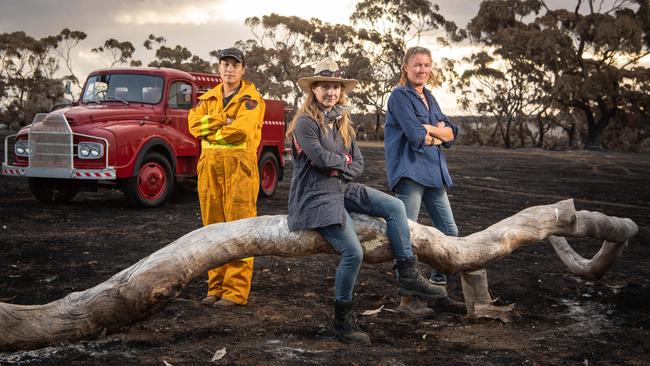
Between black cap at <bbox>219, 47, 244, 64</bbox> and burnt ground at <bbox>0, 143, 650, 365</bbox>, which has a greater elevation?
black cap at <bbox>219, 47, 244, 64</bbox>

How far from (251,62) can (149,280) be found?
50692mm

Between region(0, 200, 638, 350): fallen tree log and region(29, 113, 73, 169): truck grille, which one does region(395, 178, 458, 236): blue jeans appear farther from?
region(29, 113, 73, 169): truck grille

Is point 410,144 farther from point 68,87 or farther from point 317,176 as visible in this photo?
point 68,87

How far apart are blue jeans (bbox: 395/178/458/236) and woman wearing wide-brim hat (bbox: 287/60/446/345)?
0.62m

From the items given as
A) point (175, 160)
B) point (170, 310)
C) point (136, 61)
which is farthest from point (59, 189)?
point (136, 61)

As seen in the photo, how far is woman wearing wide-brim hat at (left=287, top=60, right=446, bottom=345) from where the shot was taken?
4.39 metres

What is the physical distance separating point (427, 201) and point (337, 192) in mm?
1285

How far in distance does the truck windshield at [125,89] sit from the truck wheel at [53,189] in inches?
56.1

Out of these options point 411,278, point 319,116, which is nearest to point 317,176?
point 319,116

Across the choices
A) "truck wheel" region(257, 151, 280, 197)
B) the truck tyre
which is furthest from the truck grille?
"truck wheel" region(257, 151, 280, 197)

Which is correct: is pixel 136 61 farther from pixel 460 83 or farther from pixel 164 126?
pixel 164 126

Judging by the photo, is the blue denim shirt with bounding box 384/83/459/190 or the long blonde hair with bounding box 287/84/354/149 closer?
the long blonde hair with bounding box 287/84/354/149

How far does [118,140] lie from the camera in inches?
407

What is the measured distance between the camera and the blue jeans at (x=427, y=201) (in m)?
5.22
